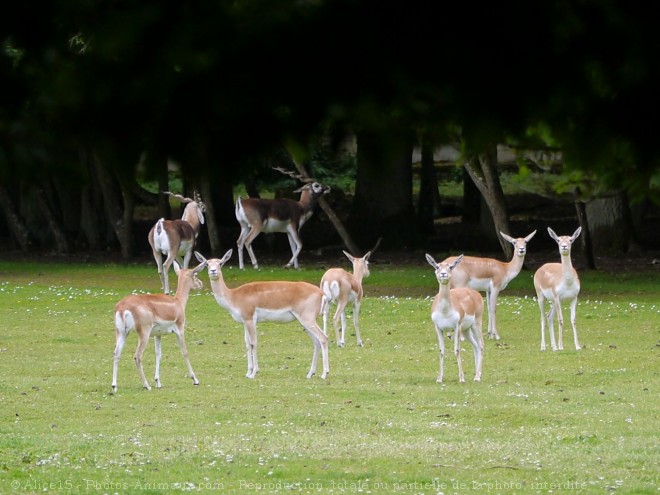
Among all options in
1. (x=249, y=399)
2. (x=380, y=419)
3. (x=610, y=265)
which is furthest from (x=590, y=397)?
(x=610, y=265)

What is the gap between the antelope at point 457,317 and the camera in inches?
476

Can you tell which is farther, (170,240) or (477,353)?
(170,240)

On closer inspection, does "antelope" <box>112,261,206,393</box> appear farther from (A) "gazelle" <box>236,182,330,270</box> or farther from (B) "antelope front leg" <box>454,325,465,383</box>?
(A) "gazelle" <box>236,182,330,270</box>

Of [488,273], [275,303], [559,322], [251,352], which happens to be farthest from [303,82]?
[488,273]

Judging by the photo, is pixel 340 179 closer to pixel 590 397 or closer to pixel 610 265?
pixel 610 265

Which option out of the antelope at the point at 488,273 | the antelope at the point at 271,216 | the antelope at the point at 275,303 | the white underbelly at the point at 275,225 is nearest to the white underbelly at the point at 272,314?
the antelope at the point at 275,303

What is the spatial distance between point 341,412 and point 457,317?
2.42m

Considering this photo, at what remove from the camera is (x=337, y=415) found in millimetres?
9914

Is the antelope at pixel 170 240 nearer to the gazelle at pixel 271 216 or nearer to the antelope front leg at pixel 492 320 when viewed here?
the gazelle at pixel 271 216

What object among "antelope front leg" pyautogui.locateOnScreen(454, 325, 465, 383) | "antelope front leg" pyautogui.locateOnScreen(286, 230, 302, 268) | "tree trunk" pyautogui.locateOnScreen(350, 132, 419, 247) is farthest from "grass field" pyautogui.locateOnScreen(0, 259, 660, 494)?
"tree trunk" pyautogui.locateOnScreen(350, 132, 419, 247)

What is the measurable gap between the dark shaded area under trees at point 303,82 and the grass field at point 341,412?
4896 mm

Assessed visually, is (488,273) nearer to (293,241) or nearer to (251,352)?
(251,352)

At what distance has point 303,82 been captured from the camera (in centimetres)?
Result: 241

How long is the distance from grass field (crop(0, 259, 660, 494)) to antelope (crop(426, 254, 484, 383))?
0.86ft
